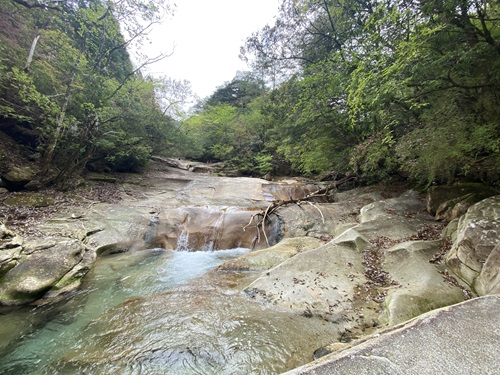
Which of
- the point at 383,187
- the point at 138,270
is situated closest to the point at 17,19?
the point at 138,270

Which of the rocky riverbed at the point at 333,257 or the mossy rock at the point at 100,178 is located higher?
the mossy rock at the point at 100,178

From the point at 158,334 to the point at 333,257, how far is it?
3.71m

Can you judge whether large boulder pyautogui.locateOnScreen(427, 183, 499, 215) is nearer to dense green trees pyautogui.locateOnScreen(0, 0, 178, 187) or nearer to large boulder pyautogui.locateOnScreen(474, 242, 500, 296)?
large boulder pyautogui.locateOnScreen(474, 242, 500, 296)

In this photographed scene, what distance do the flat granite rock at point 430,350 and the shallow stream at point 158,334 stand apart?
1377 millimetres

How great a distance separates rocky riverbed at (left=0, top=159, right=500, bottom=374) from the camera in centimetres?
236

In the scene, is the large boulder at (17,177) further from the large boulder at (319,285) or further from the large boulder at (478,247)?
the large boulder at (478,247)

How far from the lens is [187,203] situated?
12.2 metres

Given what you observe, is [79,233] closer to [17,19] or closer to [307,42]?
[17,19]

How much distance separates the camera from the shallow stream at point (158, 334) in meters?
3.13

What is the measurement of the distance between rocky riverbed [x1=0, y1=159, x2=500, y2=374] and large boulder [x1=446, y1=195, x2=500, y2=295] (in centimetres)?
2

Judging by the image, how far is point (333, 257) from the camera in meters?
5.28

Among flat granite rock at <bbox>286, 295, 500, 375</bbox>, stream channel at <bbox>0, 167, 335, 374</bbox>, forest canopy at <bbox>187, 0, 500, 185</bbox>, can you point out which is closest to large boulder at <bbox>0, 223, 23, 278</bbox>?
stream channel at <bbox>0, 167, 335, 374</bbox>

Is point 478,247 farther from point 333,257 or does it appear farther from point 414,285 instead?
point 333,257

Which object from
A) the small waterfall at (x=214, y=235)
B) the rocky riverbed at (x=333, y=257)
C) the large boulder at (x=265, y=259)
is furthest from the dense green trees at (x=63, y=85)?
the large boulder at (x=265, y=259)
